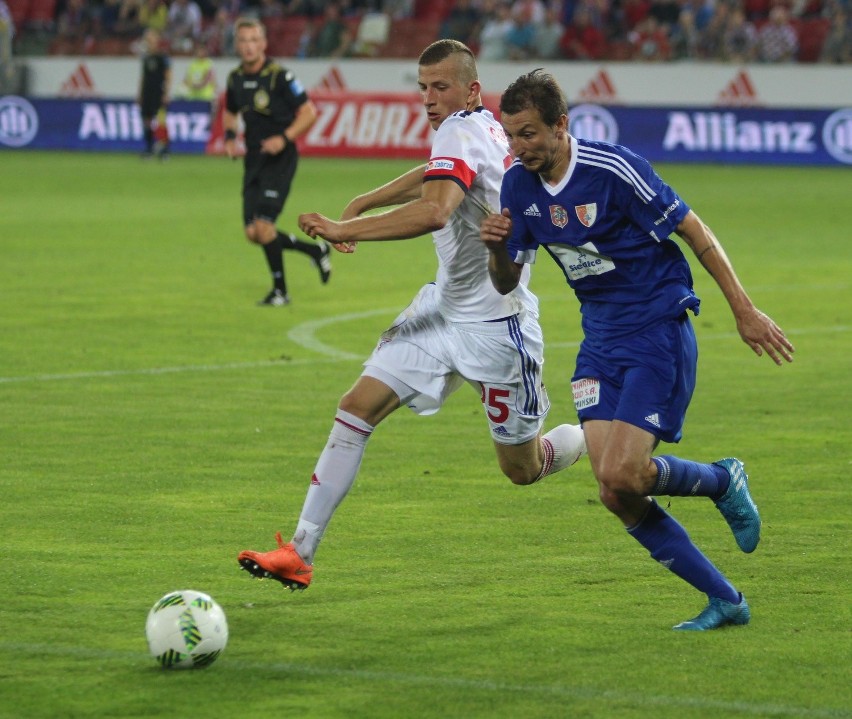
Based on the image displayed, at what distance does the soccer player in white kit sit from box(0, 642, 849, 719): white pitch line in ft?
2.55

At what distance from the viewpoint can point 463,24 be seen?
33.3m

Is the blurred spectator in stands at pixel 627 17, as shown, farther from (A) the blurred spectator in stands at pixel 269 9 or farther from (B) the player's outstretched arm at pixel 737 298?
(B) the player's outstretched arm at pixel 737 298

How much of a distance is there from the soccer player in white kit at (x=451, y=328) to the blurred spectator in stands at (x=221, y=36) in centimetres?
2890

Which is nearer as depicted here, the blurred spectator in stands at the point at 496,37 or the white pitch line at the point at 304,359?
the white pitch line at the point at 304,359

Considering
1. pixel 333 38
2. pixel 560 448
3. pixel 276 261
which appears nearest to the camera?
pixel 560 448

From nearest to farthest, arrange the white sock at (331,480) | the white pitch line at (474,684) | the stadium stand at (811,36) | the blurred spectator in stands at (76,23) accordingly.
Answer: the white pitch line at (474,684) < the white sock at (331,480) < the stadium stand at (811,36) < the blurred spectator in stands at (76,23)

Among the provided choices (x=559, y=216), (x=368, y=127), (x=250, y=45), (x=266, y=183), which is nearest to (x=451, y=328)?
(x=559, y=216)

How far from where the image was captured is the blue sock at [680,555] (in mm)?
5406

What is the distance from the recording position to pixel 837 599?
5773mm

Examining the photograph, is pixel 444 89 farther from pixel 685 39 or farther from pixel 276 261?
pixel 685 39

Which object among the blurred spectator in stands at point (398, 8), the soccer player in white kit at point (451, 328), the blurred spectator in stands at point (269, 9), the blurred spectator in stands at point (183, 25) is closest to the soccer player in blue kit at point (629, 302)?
the soccer player in white kit at point (451, 328)

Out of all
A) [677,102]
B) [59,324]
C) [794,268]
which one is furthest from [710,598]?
[677,102]

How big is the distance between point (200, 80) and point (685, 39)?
9406mm

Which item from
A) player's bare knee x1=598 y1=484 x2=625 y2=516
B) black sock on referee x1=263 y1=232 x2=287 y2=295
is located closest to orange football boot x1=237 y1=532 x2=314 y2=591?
player's bare knee x1=598 y1=484 x2=625 y2=516
